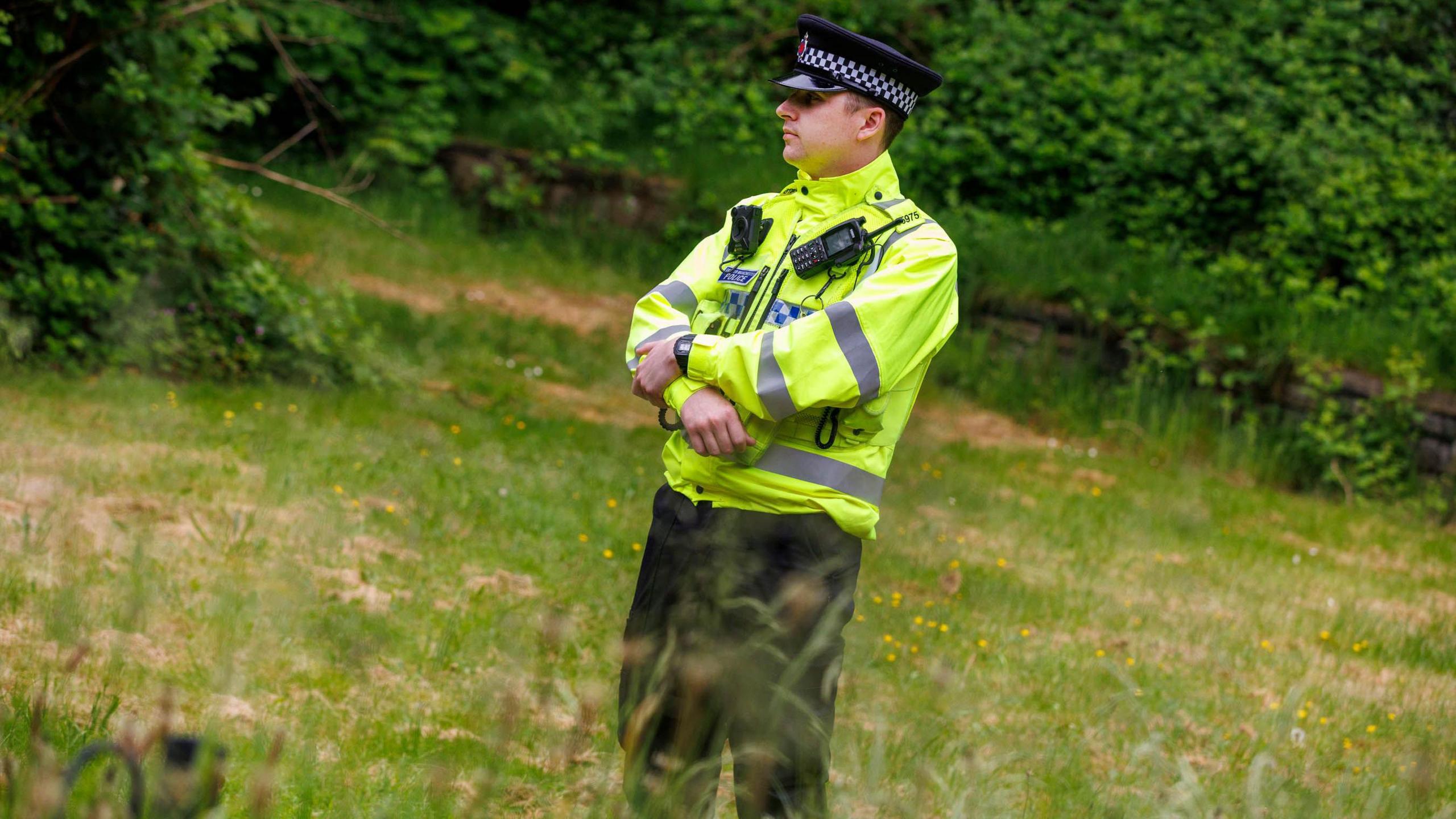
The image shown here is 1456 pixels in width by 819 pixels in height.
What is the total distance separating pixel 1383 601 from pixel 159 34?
7.31 metres

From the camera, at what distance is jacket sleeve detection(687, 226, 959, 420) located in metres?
2.78

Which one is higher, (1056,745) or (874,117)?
(874,117)

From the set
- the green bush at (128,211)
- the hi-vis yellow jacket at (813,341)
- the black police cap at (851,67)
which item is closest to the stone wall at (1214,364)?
the green bush at (128,211)

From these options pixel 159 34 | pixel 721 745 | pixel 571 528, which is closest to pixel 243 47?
pixel 159 34

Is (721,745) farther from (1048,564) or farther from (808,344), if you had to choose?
(1048,564)

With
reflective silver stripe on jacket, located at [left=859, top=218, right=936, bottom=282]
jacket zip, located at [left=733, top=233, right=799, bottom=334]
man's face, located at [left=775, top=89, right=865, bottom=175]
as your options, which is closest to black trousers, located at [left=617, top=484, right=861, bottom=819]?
jacket zip, located at [left=733, top=233, right=799, bottom=334]

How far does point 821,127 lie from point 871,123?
12 cm

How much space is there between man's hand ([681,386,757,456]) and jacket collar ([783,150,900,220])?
54 cm

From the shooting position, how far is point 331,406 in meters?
7.77

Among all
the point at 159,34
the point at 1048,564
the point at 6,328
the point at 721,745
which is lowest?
the point at 1048,564

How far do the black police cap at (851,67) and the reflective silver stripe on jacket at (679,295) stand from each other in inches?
21.0

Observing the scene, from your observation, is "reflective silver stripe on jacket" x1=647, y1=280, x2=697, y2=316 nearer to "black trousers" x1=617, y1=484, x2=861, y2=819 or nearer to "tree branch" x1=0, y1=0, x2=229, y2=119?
"black trousers" x1=617, y1=484, x2=861, y2=819

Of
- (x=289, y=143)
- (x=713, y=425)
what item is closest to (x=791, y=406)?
(x=713, y=425)

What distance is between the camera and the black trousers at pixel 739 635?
2.78m
